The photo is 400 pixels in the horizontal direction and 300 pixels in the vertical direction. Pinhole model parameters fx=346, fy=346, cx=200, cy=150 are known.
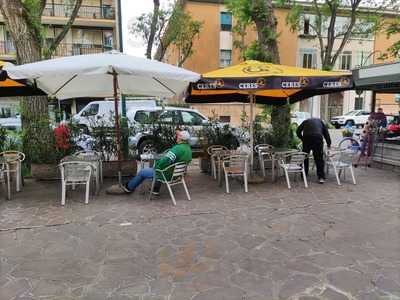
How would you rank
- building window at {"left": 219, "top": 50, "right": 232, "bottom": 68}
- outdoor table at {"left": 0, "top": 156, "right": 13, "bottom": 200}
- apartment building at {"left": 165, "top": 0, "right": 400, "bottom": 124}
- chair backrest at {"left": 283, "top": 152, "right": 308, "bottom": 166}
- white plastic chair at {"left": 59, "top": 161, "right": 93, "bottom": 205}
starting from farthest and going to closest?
1. building window at {"left": 219, "top": 50, "right": 232, "bottom": 68}
2. apartment building at {"left": 165, "top": 0, "right": 400, "bottom": 124}
3. chair backrest at {"left": 283, "top": 152, "right": 308, "bottom": 166}
4. outdoor table at {"left": 0, "top": 156, "right": 13, "bottom": 200}
5. white plastic chair at {"left": 59, "top": 161, "right": 93, "bottom": 205}

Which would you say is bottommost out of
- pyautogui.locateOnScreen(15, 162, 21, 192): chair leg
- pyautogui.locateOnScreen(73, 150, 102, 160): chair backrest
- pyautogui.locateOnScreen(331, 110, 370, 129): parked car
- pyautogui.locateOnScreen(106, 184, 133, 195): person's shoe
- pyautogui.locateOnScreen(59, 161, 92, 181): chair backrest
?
pyautogui.locateOnScreen(106, 184, 133, 195): person's shoe

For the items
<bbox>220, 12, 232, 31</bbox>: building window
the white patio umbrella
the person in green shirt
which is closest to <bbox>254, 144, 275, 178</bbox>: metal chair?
the white patio umbrella

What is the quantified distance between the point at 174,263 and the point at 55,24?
27.4 m

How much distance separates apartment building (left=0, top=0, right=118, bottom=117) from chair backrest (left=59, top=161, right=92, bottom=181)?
72.2 feet

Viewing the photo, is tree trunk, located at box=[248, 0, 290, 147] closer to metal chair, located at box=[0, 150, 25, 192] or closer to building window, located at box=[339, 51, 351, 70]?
metal chair, located at box=[0, 150, 25, 192]

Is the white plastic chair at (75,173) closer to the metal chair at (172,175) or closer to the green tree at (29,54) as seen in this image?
the metal chair at (172,175)

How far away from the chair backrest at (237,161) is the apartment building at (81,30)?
22213 mm

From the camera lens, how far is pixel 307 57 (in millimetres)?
31625

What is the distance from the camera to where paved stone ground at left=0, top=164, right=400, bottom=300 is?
3164mm

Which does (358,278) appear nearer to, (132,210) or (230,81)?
(132,210)

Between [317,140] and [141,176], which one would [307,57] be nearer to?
[317,140]

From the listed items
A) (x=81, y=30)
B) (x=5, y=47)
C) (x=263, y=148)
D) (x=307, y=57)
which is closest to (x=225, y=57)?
(x=307, y=57)

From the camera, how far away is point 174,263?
3.64 meters

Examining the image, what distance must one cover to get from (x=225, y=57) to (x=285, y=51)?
18.7 feet
